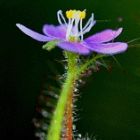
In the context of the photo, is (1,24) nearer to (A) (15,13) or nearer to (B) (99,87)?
(A) (15,13)

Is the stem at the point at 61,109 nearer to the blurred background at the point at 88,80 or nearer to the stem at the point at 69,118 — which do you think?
the stem at the point at 69,118

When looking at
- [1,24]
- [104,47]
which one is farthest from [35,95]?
[104,47]

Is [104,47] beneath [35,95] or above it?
beneath

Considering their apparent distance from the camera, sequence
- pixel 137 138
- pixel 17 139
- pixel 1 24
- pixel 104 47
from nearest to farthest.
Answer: pixel 104 47 → pixel 137 138 → pixel 17 139 → pixel 1 24

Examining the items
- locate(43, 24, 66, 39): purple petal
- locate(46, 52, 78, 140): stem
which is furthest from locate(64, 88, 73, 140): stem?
locate(43, 24, 66, 39): purple petal

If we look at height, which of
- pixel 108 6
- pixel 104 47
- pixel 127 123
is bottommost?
pixel 104 47

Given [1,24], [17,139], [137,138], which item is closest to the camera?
[137,138]

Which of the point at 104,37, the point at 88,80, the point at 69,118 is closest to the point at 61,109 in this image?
the point at 69,118
